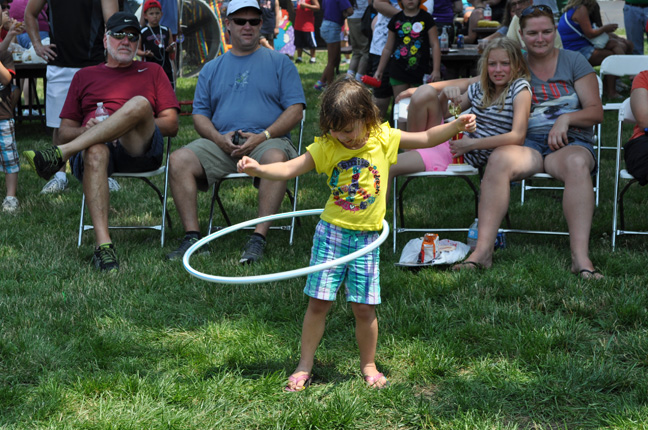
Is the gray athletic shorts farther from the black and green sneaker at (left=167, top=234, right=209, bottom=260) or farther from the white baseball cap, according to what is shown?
the white baseball cap

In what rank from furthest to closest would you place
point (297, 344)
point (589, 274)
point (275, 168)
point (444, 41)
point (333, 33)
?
point (333, 33)
point (444, 41)
point (589, 274)
point (297, 344)
point (275, 168)

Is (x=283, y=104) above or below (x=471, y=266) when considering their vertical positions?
above

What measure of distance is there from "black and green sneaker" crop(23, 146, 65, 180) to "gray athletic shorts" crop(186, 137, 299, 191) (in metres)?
0.87

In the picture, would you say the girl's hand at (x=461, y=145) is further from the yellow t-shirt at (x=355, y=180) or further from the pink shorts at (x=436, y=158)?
the yellow t-shirt at (x=355, y=180)

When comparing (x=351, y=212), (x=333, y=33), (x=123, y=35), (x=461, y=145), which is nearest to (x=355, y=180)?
(x=351, y=212)

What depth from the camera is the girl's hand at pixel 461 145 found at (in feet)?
15.9

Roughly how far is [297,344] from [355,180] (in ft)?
3.01

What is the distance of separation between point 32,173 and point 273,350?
15.7ft

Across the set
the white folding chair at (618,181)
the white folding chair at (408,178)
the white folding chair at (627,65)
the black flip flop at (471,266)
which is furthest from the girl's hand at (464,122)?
the white folding chair at (627,65)

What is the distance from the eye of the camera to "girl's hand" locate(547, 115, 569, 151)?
472 cm

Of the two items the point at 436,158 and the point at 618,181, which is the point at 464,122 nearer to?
the point at 436,158

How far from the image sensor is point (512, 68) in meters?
4.82

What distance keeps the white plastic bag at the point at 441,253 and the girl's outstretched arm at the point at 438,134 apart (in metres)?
1.39

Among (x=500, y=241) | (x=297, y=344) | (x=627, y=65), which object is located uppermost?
(x=627, y=65)
